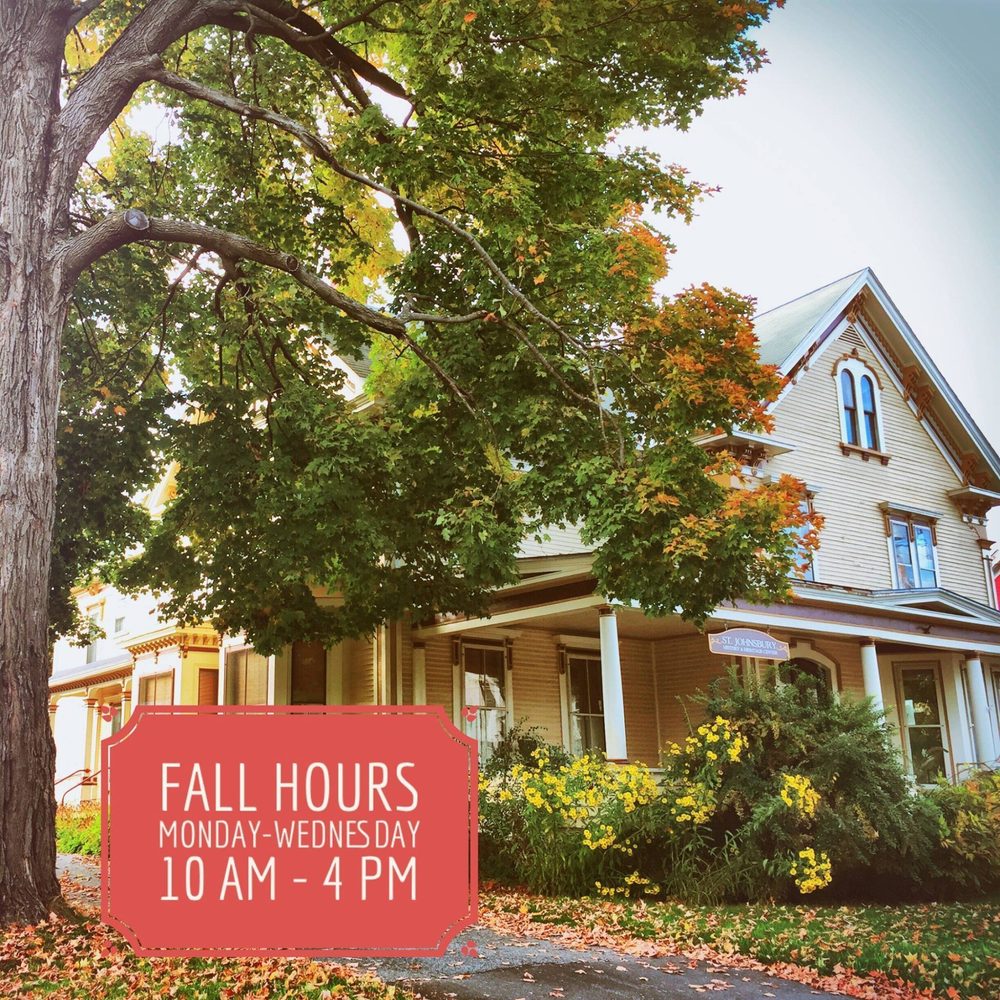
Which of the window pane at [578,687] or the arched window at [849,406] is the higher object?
the arched window at [849,406]

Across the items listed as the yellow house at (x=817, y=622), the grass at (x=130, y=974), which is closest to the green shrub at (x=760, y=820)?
the yellow house at (x=817, y=622)

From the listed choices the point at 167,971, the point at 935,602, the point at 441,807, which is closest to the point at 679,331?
the point at 441,807

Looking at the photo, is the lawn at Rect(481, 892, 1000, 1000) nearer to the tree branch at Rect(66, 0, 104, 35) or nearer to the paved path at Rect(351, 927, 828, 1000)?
the paved path at Rect(351, 927, 828, 1000)

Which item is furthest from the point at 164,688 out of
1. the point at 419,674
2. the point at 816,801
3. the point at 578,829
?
the point at 816,801

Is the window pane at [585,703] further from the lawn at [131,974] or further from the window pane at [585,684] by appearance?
the lawn at [131,974]

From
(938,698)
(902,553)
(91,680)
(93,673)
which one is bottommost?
(938,698)

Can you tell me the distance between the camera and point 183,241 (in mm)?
9461

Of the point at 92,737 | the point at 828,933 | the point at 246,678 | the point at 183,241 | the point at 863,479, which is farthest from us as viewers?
the point at 92,737

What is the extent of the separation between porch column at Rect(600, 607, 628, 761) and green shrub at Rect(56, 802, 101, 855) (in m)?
8.96

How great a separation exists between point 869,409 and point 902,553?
304 cm

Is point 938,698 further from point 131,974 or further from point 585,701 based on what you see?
point 131,974

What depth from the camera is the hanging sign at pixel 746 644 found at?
1270 centimetres

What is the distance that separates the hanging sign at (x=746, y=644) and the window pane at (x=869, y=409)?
934cm

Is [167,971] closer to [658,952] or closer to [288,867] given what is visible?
[288,867]
